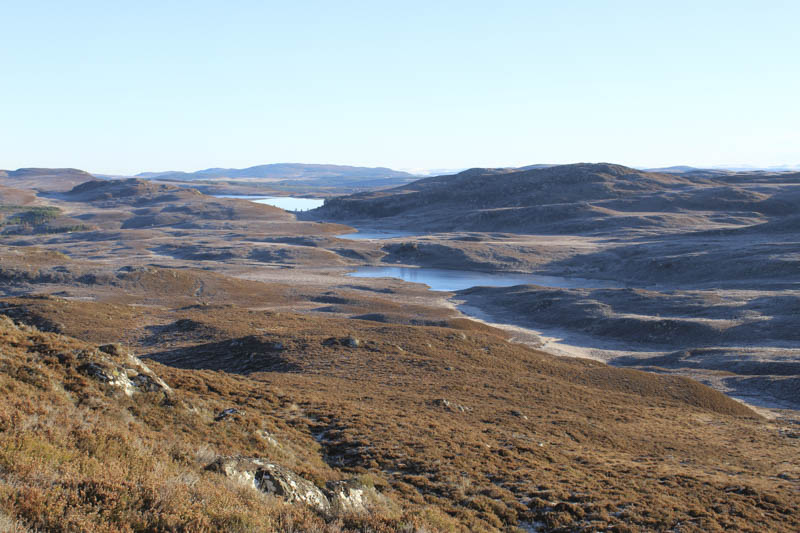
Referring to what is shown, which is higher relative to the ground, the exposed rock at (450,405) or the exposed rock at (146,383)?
the exposed rock at (146,383)

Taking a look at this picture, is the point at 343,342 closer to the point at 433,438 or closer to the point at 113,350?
the point at 433,438

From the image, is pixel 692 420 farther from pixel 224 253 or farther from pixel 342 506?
pixel 224 253

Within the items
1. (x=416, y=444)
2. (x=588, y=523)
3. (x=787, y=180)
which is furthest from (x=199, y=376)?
(x=787, y=180)

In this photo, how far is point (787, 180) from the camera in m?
170

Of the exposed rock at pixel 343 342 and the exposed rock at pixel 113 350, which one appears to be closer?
the exposed rock at pixel 113 350

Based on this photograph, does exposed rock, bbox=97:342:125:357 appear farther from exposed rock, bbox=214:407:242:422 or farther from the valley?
exposed rock, bbox=214:407:242:422

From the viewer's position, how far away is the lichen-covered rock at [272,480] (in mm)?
9125

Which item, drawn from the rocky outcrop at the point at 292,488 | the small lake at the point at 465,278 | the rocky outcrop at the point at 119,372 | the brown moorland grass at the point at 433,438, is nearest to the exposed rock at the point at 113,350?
the rocky outcrop at the point at 119,372

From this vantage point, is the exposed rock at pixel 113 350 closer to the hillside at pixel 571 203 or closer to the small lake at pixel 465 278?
the small lake at pixel 465 278

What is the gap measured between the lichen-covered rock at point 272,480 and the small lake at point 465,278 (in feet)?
220

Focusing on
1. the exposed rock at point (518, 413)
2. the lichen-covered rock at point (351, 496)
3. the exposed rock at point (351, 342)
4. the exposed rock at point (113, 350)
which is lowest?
the exposed rock at point (518, 413)

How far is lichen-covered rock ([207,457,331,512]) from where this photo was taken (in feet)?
29.9

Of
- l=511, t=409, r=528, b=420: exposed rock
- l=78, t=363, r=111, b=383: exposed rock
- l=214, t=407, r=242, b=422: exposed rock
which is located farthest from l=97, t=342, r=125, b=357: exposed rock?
l=511, t=409, r=528, b=420: exposed rock

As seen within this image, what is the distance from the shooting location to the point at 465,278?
288ft
